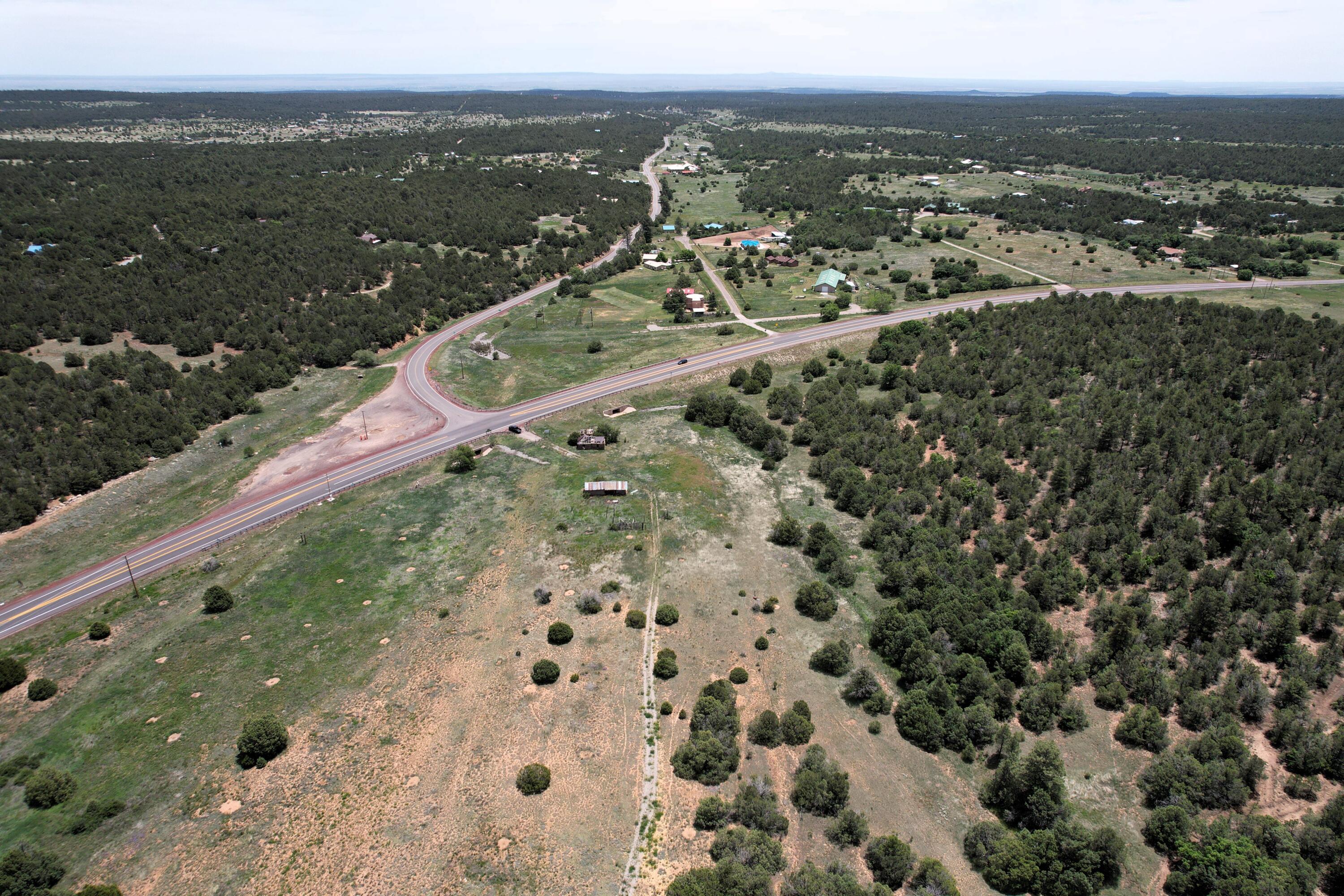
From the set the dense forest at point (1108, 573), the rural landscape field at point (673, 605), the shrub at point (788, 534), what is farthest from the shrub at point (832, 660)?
the shrub at point (788, 534)

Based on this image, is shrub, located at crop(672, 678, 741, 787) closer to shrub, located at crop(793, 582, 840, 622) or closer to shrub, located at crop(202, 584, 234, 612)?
shrub, located at crop(793, 582, 840, 622)

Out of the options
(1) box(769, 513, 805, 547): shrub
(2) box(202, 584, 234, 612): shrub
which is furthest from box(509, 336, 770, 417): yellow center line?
(2) box(202, 584, 234, 612): shrub

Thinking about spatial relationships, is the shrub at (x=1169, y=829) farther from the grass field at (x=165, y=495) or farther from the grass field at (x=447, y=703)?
the grass field at (x=165, y=495)

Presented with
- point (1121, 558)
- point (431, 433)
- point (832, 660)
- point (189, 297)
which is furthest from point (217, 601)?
point (189, 297)

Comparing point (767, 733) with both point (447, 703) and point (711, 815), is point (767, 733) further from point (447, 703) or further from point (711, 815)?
point (447, 703)

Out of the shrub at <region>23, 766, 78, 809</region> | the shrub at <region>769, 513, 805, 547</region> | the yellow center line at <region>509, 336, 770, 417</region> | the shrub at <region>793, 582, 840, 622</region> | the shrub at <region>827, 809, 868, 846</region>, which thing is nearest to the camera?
the shrub at <region>827, 809, 868, 846</region>

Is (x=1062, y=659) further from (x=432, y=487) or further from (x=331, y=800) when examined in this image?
(x=432, y=487)

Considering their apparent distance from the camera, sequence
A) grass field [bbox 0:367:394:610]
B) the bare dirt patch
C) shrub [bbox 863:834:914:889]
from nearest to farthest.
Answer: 1. shrub [bbox 863:834:914:889]
2. grass field [bbox 0:367:394:610]
3. the bare dirt patch
